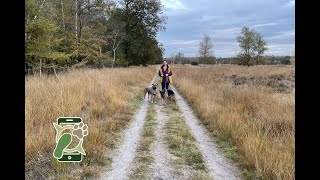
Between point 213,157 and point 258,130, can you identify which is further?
point 258,130

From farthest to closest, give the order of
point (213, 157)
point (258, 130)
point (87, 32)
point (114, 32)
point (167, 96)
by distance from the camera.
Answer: point (114, 32), point (87, 32), point (167, 96), point (258, 130), point (213, 157)

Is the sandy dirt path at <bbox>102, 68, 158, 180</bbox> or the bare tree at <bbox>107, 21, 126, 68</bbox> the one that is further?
the bare tree at <bbox>107, 21, 126, 68</bbox>

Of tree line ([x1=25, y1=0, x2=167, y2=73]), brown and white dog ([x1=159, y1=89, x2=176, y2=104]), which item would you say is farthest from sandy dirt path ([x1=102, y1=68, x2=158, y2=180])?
tree line ([x1=25, y1=0, x2=167, y2=73])

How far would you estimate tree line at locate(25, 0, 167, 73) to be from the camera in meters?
12.7

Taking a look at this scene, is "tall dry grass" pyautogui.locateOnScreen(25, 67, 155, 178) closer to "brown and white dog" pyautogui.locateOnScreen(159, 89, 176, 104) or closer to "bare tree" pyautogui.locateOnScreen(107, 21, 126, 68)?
"brown and white dog" pyautogui.locateOnScreen(159, 89, 176, 104)

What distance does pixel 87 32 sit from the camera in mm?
23422

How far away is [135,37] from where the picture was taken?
39062 millimetres

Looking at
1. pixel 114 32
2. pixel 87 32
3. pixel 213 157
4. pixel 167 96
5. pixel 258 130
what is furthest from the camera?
pixel 114 32

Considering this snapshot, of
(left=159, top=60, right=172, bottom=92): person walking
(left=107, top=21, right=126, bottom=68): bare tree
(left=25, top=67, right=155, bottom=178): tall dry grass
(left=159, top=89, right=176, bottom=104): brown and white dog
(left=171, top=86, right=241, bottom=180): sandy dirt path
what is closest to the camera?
(left=25, top=67, right=155, bottom=178): tall dry grass

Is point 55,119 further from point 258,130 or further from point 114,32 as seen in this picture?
point 114,32

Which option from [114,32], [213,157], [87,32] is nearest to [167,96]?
[213,157]

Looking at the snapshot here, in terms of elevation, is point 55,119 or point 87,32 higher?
point 87,32
